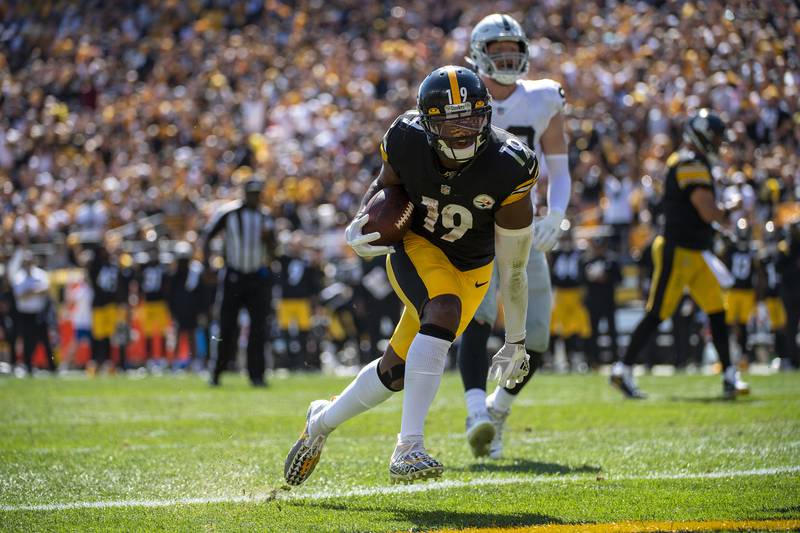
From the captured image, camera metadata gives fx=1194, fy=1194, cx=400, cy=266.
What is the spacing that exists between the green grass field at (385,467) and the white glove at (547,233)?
976mm

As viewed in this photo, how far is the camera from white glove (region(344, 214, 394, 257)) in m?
4.10

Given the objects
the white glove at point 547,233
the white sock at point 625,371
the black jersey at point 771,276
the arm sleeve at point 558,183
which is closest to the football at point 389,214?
the white glove at point 547,233

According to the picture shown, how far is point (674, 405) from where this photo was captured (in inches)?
323

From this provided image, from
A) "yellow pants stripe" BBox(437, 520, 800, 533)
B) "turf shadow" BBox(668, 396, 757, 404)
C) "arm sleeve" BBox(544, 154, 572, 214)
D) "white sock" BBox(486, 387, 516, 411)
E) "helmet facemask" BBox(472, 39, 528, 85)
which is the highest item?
"helmet facemask" BBox(472, 39, 528, 85)

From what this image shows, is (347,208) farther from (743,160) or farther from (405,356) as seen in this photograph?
(405,356)

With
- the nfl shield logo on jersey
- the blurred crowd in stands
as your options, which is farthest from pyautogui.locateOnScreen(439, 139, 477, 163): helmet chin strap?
the blurred crowd in stands

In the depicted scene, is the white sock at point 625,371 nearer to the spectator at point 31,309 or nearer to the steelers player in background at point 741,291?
the steelers player in background at point 741,291

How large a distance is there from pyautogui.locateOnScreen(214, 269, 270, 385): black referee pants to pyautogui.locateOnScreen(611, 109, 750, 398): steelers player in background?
4.05 meters

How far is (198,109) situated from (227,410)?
13.7 metres

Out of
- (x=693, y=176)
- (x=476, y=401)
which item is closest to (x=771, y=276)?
(x=693, y=176)

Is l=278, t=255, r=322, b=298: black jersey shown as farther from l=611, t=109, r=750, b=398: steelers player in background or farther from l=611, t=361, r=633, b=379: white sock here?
l=611, t=109, r=750, b=398: steelers player in background

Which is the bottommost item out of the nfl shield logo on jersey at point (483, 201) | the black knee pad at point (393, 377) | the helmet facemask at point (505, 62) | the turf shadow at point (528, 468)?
the turf shadow at point (528, 468)

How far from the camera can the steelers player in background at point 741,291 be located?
1295cm

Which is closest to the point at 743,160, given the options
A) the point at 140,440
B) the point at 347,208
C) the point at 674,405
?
the point at 674,405
